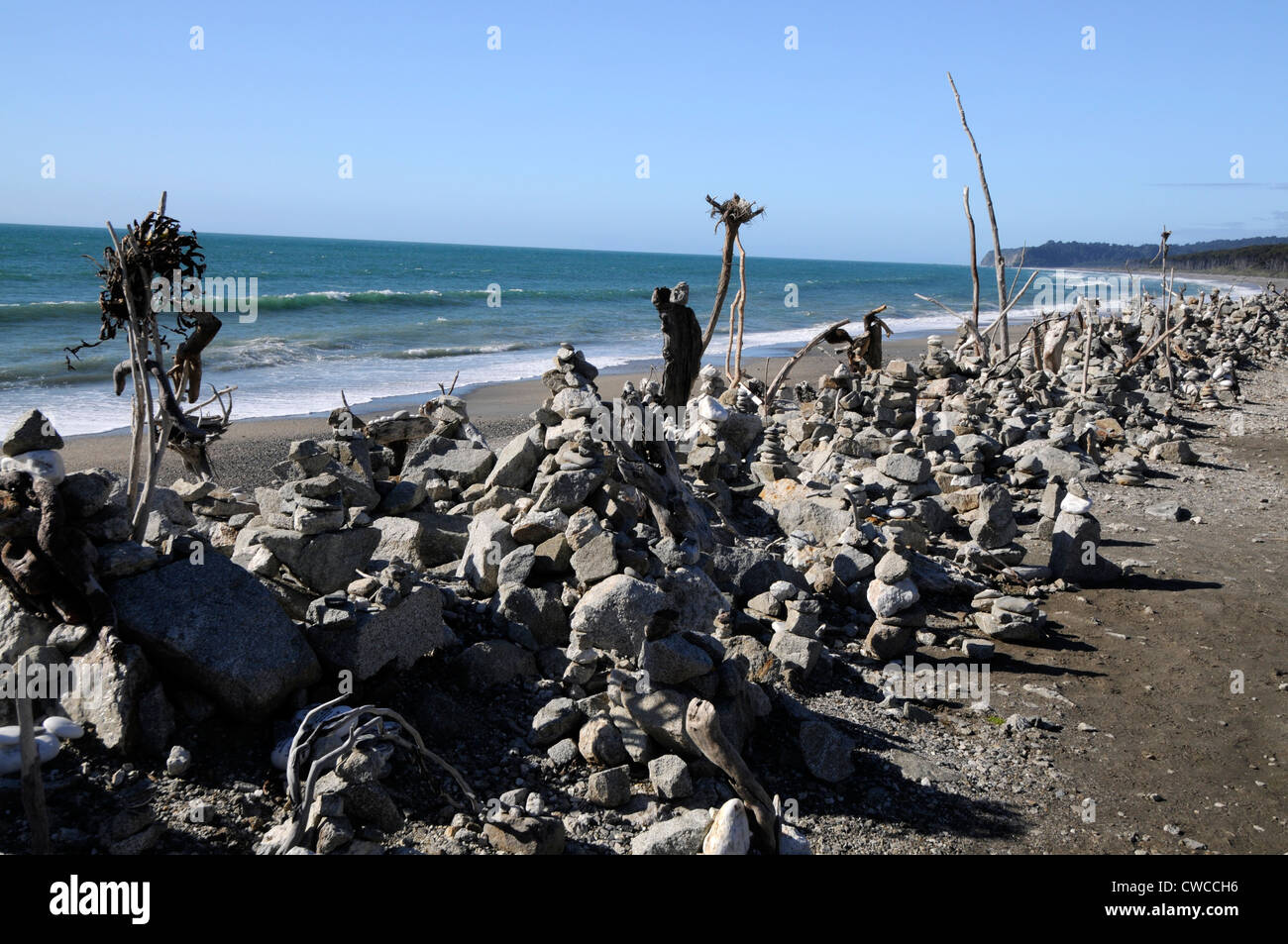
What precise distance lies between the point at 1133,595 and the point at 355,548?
20.7ft

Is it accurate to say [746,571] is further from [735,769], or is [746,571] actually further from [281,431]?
[281,431]

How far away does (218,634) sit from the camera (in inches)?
169

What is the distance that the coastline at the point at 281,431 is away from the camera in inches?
500

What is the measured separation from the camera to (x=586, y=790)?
4.48 m

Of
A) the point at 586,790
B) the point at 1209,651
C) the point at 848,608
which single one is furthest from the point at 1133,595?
the point at 586,790

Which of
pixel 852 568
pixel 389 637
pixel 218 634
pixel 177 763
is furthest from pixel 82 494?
pixel 852 568

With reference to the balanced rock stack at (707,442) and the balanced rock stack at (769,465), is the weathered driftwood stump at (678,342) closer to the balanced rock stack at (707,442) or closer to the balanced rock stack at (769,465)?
the balanced rock stack at (707,442)

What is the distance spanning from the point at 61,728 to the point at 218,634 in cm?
71

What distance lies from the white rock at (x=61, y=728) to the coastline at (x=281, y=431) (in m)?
7.05

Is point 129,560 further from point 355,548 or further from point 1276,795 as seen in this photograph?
point 1276,795

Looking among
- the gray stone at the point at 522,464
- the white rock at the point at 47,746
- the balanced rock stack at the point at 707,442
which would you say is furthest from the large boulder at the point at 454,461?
the white rock at the point at 47,746

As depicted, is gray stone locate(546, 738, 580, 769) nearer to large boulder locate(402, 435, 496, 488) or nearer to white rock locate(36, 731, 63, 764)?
white rock locate(36, 731, 63, 764)

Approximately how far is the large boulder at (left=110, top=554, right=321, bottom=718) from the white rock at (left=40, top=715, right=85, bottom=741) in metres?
0.45
